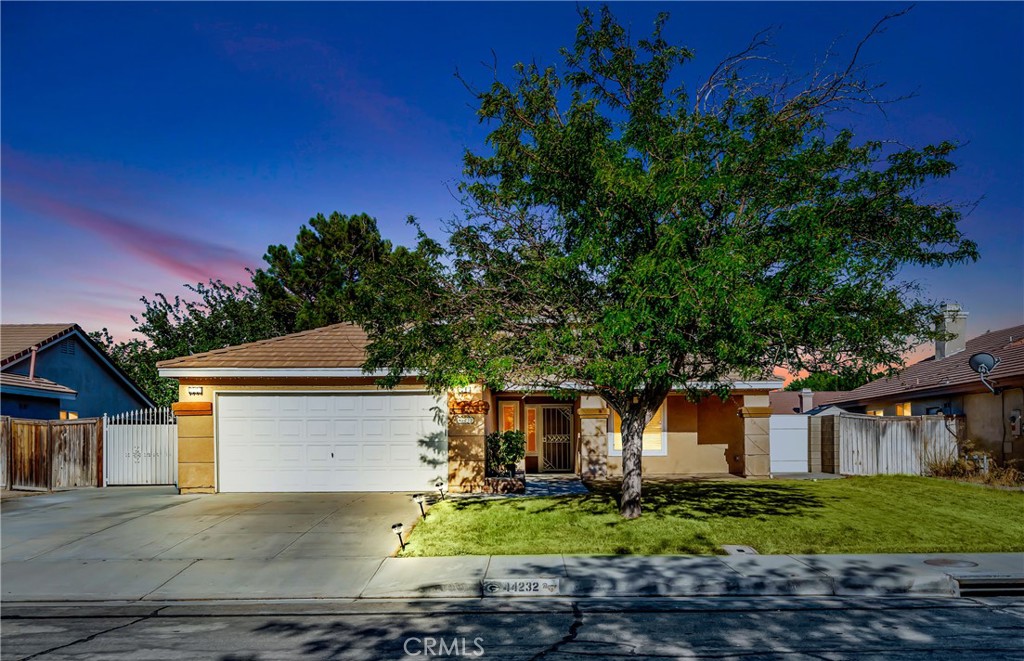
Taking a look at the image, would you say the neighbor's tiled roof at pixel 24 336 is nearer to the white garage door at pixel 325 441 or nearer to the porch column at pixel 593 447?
the white garage door at pixel 325 441

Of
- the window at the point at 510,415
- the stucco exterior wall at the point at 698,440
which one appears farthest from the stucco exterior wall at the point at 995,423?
the window at the point at 510,415

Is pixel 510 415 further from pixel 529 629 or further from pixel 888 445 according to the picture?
pixel 529 629

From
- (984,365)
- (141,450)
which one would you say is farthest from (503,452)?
(984,365)

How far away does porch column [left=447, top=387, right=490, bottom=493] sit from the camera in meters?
14.8

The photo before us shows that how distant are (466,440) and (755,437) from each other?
8.00 metres

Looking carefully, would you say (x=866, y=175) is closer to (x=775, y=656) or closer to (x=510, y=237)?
(x=510, y=237)

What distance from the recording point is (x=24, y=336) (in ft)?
75.4

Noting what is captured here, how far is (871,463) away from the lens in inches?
709

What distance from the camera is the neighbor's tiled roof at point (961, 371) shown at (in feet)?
58.9

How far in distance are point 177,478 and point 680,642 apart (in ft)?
45.9

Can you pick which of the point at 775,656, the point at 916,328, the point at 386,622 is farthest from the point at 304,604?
the point at 916,328

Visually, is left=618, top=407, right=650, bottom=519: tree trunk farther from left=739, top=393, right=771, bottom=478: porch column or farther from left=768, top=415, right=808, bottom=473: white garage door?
left=768, top=415, right=808, bottom=473: white garage door
